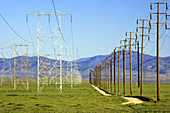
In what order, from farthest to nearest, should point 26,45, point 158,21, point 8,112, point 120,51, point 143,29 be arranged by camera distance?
1. point 26,45
2. point 120,51
3. point 143,29
4. point 158,21
5. point 8,112

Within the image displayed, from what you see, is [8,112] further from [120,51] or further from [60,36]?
[120,51]

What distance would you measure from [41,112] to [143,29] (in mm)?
28004

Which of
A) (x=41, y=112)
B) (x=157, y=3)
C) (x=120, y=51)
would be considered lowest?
(x=41, y=112)

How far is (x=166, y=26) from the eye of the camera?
42.3m

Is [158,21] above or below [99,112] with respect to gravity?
above

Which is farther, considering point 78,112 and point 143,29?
point 143,29

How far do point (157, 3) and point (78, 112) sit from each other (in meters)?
18.1

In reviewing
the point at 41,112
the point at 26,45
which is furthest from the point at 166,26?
the point at 26,45

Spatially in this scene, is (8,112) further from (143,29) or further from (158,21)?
(143,29)

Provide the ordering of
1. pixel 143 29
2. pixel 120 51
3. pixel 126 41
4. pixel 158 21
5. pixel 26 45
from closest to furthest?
1. pixel 158 21
2. pixel 143 29
3. pixel 126 41
4. pixel 120 51
5. pixel 26 45

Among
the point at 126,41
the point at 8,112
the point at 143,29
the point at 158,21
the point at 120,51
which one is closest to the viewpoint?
the point at 8,112

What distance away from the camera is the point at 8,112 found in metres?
28.7

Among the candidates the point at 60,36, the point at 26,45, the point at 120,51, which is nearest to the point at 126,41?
the point at 120,51

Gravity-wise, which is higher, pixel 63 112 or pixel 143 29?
pixel 143 29
